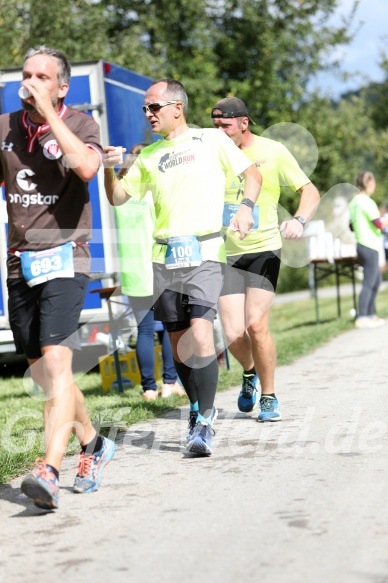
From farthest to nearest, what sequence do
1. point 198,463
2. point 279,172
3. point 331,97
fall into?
point 331,97 → point 279,172 → point 198,463

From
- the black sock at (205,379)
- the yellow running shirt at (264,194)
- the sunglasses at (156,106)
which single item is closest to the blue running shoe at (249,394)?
the yellow running shirt at (264,194)

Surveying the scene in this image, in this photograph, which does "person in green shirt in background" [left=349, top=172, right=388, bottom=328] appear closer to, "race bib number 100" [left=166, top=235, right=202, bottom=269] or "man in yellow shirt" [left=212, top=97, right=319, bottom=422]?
"man in yellow shirt" [left=212, top=97, right=319, bottom=422]

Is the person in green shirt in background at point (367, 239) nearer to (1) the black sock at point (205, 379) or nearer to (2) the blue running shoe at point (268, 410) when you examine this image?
(2) the blue running shoe at point (268, 410)

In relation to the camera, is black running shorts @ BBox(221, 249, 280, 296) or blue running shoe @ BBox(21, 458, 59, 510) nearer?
blue running shoe @ BBox(21, 458, 59, 510)

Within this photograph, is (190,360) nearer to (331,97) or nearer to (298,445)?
(298,445)

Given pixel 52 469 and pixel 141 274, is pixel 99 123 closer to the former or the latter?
pixel 141 274

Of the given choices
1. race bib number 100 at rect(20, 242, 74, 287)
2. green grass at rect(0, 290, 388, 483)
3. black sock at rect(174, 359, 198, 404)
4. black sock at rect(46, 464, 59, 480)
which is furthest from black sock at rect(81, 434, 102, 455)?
black sock at rect(174, 359, 198, 404)

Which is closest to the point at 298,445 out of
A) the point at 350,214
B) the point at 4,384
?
the point at 4,384

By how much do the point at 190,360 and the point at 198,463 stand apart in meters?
0.69

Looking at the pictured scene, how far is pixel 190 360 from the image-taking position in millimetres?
6180

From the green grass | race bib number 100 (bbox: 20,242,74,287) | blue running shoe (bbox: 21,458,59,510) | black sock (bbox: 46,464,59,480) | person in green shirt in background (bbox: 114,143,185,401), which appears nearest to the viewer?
blue running shoe (bbox: 21,458,59,510)

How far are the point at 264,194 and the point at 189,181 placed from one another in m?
1.20

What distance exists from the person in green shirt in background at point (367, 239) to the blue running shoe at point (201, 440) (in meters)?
8.70

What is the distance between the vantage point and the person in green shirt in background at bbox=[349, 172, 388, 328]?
14242mm
